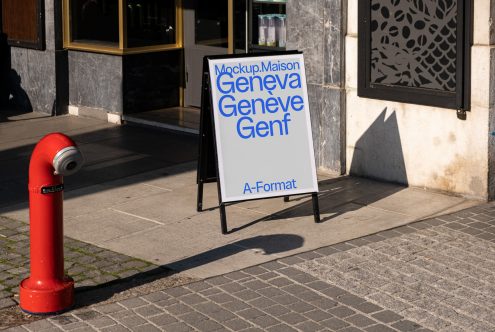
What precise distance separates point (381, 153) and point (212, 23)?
156 inches

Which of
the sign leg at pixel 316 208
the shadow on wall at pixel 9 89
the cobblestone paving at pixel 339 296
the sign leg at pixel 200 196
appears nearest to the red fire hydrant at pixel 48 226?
the cobblestone paving at pixel 339 296

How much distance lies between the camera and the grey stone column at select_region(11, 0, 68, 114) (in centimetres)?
1381

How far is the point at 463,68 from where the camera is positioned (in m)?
9.45

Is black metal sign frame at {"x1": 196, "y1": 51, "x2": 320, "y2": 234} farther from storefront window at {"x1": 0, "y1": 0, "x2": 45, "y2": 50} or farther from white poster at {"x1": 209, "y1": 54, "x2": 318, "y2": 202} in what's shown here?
storefront window at {"x1": 0, "y1": 0, "x2": 45, "y2": 50}

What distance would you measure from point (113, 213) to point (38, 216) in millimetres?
2418

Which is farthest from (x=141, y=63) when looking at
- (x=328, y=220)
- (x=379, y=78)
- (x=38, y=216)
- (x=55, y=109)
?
(x=38, y=216)

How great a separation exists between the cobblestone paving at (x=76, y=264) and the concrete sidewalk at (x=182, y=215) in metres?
0.01

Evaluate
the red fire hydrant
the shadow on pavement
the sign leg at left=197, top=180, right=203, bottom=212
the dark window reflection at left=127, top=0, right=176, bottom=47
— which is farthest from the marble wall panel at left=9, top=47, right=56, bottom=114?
the red fire hydrant

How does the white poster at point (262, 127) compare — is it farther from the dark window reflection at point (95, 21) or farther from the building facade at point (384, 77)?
the dark window reflection at point (95, 21)

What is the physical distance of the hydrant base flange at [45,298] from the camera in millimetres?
6824

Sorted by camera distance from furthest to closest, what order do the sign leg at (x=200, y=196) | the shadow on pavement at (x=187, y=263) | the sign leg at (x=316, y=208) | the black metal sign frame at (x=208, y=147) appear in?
the sign leg at (x=200, y=196) → the sign leg at (x=316, y=208) → the black metal sign frame at (x=208, y=147) → the shadow on pavement at (x=187, y=263)

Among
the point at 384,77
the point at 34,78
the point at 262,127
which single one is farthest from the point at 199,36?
the point at 262,127

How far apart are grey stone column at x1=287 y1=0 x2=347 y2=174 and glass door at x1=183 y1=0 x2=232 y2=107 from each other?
2569 millimetres

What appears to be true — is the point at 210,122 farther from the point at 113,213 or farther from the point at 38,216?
the point at 38,216
